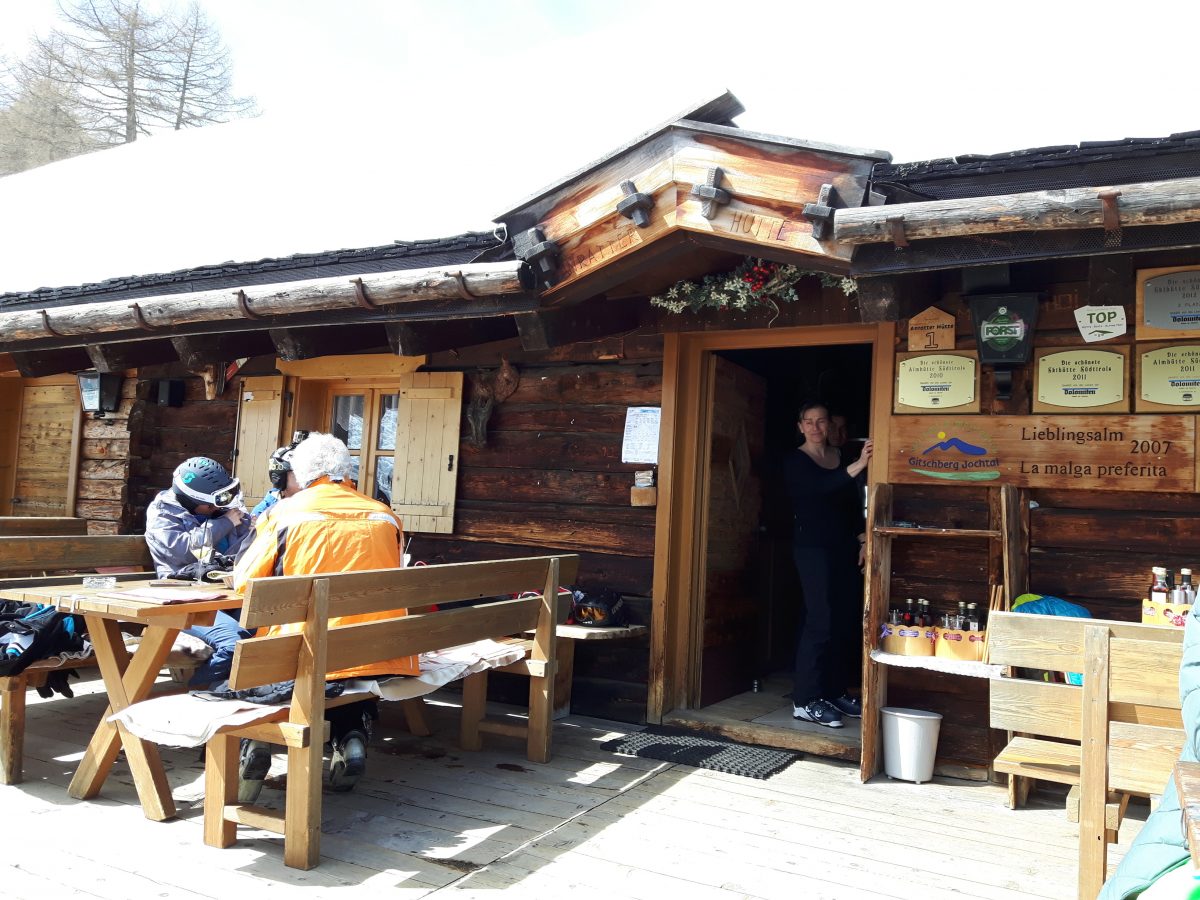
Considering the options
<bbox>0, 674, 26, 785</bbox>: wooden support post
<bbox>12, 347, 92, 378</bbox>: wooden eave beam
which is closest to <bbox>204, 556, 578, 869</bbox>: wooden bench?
<bbox>0, 674, 26, 785</bbox>: wooden support post

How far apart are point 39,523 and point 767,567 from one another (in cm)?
490

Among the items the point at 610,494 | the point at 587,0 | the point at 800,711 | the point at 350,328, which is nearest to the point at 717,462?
the point at 610,494

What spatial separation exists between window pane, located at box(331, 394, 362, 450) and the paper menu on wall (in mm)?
2112

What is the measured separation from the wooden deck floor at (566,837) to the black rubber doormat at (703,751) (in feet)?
0.27

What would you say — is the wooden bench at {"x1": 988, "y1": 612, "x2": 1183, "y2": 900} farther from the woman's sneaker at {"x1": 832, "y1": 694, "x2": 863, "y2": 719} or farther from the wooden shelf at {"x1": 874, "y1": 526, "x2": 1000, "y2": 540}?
the woman's sneaker at {"x1": 832, "y1": 694, "x2": 863, "y2": 719}

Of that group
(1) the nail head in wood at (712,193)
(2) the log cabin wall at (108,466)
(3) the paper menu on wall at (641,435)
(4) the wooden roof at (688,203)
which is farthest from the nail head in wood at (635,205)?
(2) the log cabin wall at (108,466)

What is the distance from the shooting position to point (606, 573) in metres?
5.41

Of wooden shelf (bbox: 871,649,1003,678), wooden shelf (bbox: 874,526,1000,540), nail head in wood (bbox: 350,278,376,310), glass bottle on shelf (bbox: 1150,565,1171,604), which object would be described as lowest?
wooden shelf (bbox: 871,649,1003,678)

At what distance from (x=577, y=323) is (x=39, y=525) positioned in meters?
3.50

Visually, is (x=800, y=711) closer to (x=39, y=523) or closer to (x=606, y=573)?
(x=606, y=573)

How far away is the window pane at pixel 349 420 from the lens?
6453 mm

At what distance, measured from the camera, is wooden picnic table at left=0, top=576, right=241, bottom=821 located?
3.36m

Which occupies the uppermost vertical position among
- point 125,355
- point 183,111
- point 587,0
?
point 183,111

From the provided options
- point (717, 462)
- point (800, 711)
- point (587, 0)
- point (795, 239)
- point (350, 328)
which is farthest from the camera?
point (587, 0)
